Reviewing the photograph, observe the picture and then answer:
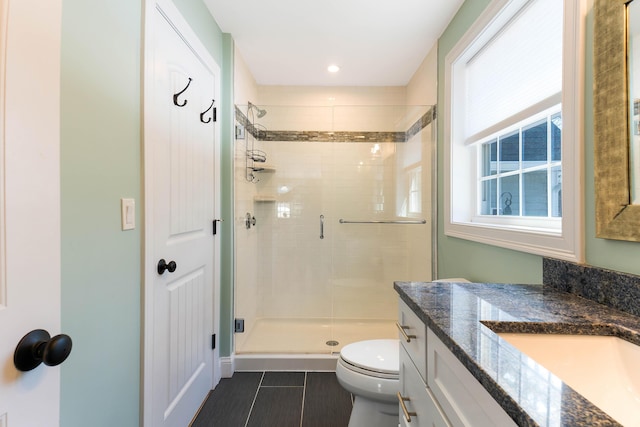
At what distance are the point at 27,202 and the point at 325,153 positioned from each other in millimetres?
2437

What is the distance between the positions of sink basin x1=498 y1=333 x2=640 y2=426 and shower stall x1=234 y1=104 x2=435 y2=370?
2019 mm

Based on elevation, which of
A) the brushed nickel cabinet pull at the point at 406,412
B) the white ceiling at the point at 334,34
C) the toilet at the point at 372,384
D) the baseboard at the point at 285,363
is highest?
the white ceiling at the point at 334,34

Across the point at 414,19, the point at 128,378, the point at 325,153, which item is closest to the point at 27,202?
the point at 128,378

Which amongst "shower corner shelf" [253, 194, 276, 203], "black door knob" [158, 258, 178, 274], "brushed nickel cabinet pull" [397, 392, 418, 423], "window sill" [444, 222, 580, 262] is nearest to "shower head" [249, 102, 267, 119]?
"shower corner shelf" [253, 194, 276, 203]

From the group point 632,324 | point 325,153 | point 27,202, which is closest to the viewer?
point 27,202

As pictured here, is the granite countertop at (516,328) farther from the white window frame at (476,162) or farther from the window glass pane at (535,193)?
the window glass pane at (535,193)

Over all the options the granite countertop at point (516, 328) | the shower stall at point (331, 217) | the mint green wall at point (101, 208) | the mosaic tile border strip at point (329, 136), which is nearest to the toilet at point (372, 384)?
the granite countertop at point (516, 328)

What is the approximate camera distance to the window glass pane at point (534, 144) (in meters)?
1.33

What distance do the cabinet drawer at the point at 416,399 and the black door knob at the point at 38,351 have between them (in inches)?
32.7

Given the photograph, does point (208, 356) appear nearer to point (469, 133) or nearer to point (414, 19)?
point (469, 133)

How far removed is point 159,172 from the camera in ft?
4.27

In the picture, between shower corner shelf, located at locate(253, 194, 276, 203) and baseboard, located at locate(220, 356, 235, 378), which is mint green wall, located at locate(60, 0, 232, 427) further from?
shower corner shelf, located at locate(253, 194, 276, 203)

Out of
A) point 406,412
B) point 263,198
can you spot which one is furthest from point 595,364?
point 263,198

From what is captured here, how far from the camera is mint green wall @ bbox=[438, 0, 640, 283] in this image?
88cm
